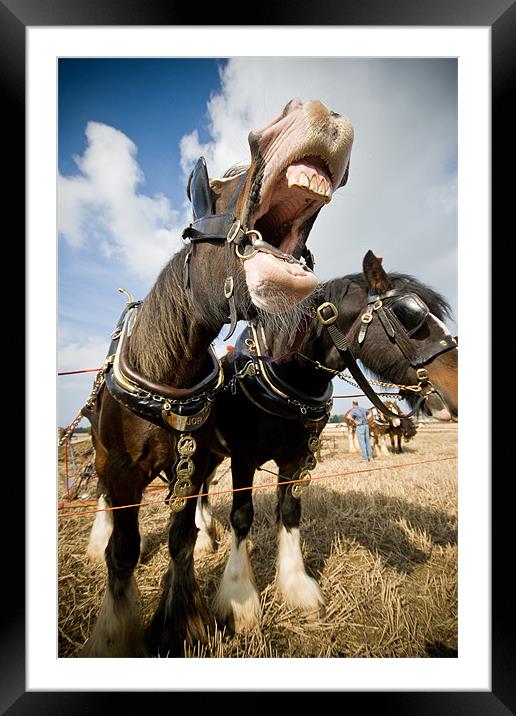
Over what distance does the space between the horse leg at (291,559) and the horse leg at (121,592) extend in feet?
2.86

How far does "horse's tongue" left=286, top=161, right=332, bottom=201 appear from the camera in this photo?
860mm

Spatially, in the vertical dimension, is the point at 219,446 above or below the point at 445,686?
above

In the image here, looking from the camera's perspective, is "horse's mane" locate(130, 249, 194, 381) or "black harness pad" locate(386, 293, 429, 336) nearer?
"horse's mane" locate(130, 249, 194, 381)

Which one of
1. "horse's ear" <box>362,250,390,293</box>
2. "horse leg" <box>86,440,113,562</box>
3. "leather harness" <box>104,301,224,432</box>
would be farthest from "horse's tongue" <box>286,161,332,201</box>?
"horse leg" <box>86,440,113,562</box>

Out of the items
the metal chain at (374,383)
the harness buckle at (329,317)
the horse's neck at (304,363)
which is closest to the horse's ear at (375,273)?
the harness buckle at (329,317)

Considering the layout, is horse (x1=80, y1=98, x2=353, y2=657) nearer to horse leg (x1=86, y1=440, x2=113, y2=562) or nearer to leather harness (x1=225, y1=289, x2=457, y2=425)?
leather harness (x1=225, y1=289, x2=457, y2=425)

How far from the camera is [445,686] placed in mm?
1317

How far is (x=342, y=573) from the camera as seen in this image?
2141 millimetres

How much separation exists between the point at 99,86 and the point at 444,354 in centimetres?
201

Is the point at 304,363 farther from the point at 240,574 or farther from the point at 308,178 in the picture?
the point at 240,574
